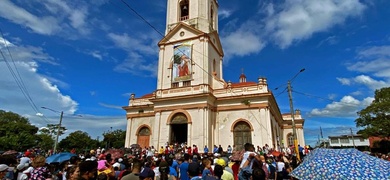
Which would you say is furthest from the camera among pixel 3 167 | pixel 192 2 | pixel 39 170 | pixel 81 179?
pixel 192 2

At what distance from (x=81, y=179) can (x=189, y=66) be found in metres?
23.1

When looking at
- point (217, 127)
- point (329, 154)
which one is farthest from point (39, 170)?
point (217, 127)

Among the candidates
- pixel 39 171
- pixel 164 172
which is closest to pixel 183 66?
pixel 164 172

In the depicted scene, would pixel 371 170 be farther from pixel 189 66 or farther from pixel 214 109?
pixel 189 66

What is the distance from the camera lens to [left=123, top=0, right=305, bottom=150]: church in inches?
914

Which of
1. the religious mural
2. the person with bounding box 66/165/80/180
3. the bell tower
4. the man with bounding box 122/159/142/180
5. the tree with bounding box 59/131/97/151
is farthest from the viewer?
the tree with bounding box 59/131/97/151

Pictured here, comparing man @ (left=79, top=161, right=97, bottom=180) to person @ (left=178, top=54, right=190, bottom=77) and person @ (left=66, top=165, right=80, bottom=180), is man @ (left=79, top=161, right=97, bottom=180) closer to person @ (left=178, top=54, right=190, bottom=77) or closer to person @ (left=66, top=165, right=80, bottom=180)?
person @ (left=66, top=165, right=80, bottom=180)

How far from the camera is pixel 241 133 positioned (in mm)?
23531

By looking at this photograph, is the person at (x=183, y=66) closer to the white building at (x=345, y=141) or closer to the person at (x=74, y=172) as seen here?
the person at (x=74, y=172)

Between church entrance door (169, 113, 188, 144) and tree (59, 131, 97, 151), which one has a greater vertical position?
church entrance door (169, 113, 188, 144)

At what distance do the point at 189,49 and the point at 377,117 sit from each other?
29033mm

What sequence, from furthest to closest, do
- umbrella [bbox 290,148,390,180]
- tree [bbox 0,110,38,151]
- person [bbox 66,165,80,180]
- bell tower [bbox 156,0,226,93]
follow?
tree [bbox 0,110,38,151] < bell tower [bbox 156,0,226,93] < person [bbox 66,165,80,180] < umbrella [bbox 290,148,390,180]

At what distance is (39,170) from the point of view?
5090 mm

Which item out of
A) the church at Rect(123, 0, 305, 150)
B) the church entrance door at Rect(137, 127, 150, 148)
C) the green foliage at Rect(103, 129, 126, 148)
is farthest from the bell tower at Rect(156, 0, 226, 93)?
the green foliage at Rect(103, 129, 126, 148)
